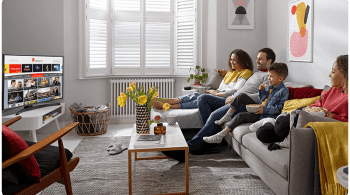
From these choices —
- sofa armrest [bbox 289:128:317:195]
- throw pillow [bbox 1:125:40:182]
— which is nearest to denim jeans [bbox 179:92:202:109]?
sofa armrest [bbox 289:128:317:195]

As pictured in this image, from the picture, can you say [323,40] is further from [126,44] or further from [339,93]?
[126,44]

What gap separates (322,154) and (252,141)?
0.71m

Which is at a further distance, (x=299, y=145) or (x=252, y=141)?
(x=252, y=141)

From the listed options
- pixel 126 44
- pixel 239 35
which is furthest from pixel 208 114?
pixel 126 44

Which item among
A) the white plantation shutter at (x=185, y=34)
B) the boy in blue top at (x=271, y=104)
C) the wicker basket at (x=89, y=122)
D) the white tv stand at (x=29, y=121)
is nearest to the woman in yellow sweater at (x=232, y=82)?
the boy in blue top at (x=271, y=104)

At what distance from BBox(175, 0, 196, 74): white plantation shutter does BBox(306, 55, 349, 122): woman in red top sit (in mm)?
3012

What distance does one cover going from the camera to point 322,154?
5.44 ft

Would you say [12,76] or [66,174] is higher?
[12,76]

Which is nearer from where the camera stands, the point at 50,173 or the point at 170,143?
the point at 50,173

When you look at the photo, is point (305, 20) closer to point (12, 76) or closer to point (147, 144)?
point (147, 144)

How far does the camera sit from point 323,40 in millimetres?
2914

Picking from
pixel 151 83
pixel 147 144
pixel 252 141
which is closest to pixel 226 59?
pixel 151 83

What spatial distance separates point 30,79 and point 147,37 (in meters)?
2.17

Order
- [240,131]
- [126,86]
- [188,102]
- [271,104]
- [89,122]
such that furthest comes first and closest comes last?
[126,86] < [89,122] < [188,102] < [271,104] < [240,131]
